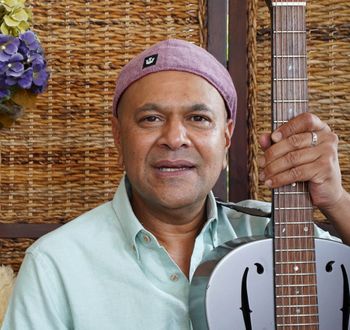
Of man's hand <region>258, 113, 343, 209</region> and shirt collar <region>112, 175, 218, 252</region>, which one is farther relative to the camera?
shirt collar <region>112, 175, 218, 252</region>

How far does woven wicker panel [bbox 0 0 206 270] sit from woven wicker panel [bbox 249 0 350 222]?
210 mm

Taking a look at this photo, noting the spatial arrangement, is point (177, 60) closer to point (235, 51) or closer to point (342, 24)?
point (235, 51)

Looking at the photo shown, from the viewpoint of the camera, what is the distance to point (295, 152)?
4.54 feet

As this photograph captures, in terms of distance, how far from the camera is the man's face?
144 cm

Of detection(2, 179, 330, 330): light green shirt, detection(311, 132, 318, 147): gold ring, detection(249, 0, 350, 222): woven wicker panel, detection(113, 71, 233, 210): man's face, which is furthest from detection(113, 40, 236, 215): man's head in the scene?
detection(249, 0, 350, 222): woven wicker panel

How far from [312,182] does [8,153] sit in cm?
102

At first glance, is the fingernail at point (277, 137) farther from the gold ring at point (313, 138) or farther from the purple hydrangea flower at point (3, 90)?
the purple hydrangea flower at point (3, 90)

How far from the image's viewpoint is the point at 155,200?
4.82ft

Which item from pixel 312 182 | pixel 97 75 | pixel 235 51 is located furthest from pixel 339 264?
pixel 97 75

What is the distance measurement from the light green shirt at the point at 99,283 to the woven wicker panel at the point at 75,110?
0.56 metres

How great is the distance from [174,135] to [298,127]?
26 cm

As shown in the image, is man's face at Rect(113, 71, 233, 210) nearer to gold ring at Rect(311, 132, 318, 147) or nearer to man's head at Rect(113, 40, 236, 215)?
man's head at Rect(113, 40, 236, 215)

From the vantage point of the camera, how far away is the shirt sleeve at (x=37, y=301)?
4.57 ft

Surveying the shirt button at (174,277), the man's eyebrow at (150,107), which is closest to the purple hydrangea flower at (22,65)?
the man's eyebrow at (150,107)
